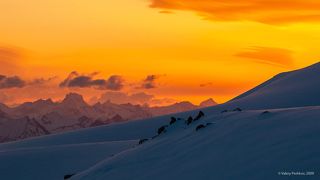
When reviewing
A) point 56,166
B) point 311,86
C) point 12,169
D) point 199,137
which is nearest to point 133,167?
point 199,137

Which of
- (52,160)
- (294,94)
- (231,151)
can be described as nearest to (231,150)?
(231,151)

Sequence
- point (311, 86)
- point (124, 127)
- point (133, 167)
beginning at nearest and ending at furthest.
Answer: point (133, 167), point (311, 86), point (124, 127)

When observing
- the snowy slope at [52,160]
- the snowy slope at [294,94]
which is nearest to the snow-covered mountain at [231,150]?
the snowy slope at [52,160]

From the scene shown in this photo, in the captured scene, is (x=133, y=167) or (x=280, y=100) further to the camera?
(x=280, y=100)

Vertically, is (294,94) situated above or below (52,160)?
above

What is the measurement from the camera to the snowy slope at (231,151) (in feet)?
41.9

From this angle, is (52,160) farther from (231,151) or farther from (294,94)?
(294,94)

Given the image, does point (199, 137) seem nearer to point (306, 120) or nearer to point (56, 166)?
point (306, 120)

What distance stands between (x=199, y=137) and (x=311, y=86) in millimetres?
35488

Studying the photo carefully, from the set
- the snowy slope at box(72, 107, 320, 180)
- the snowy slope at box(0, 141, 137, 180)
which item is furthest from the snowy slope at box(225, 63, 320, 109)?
the snowy slope at box(72, 107, 320, 180)

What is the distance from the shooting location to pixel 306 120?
1496 cm

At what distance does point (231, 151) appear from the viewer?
47.9ft

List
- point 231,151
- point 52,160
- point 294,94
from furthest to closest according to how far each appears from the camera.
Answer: point 294,94 < point 52,160 < point 231,151

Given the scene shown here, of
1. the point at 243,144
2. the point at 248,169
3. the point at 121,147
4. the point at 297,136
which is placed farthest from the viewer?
the point at 121,147
